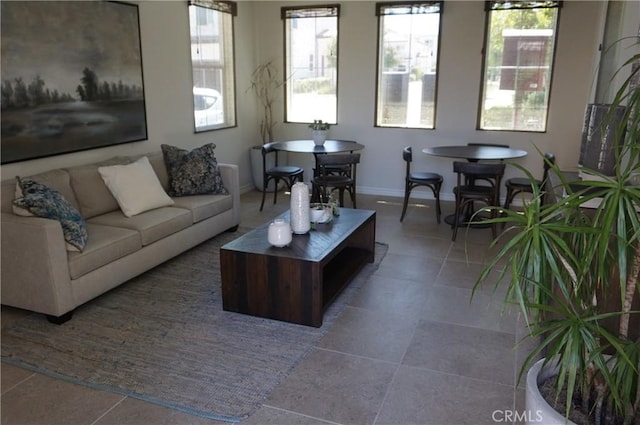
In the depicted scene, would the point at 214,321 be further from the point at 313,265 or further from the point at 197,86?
the point at 197,86

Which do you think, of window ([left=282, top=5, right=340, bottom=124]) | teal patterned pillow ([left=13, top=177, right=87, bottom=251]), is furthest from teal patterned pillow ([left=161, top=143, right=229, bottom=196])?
window ([left=282, top=5, right=340, bottom=124])

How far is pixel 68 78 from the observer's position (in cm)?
401

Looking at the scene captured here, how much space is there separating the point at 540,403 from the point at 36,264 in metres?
2.83

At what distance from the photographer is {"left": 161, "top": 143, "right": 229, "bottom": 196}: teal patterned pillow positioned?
465 centimetres

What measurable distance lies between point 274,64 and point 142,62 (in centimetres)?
241

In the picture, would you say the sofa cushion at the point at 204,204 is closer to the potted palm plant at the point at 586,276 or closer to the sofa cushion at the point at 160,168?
the sofa cushion at the point at 160,168

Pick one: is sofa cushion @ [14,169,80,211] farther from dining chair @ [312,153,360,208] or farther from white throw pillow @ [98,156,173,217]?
dining chair @ [312,153,360,208]

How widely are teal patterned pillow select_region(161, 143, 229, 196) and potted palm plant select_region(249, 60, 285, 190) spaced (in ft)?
6.61

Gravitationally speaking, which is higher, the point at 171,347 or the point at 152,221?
the point at 152,221

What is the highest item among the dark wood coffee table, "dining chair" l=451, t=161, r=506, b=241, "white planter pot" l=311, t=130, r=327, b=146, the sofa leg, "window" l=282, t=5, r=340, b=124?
"window" l=282, t=5, r=340, b=124

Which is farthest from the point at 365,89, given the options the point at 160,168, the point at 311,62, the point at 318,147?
the point at 160,168

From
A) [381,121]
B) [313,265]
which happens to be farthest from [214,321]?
[381,121]

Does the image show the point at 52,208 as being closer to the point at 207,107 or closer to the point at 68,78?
the point at 68,78

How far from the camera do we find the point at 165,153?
15.5 ft
